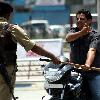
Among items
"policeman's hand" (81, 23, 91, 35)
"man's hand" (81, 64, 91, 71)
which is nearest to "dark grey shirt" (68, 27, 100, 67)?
"policeman's hand" (81, 23, 91, 35)

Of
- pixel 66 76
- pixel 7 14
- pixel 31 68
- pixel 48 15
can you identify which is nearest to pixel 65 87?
pixel 66 76

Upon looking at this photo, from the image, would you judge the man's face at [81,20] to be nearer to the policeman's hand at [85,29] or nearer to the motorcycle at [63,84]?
the policeman's hand at [85,29]

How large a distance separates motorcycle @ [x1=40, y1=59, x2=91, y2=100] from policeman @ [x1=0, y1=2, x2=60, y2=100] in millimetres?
476

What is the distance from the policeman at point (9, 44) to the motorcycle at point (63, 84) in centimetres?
48

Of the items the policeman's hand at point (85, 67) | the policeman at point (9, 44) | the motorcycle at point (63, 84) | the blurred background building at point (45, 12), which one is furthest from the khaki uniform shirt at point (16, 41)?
the blurred background building at point (45, 12)

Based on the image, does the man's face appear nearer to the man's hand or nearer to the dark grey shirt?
the dark grey shirt

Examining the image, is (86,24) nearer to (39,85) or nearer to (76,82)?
(76,82)

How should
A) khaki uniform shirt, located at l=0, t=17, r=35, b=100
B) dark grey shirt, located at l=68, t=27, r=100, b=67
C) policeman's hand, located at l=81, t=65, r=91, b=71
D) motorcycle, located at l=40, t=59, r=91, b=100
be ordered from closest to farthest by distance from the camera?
khaki uniform shirt, located at l=0, t=17, r=35, b=100 → policeman's hand, located at l=81, t=65, r=91, b=71 → motorcycle, located at l=40, t=59, r=91, b=100 → dark grey shirt, located at l=68, t=27, r=100, b=67

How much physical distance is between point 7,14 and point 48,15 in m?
52.7

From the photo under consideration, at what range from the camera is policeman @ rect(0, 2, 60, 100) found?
5016mm

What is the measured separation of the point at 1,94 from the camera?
5195 mm

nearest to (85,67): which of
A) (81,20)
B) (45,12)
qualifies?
(81,20)

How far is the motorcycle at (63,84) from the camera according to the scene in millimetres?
5699

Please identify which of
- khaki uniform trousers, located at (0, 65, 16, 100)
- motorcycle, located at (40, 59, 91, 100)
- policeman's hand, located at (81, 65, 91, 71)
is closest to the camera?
khaki uniform trousers, located at (0, 65, 16, 100)
